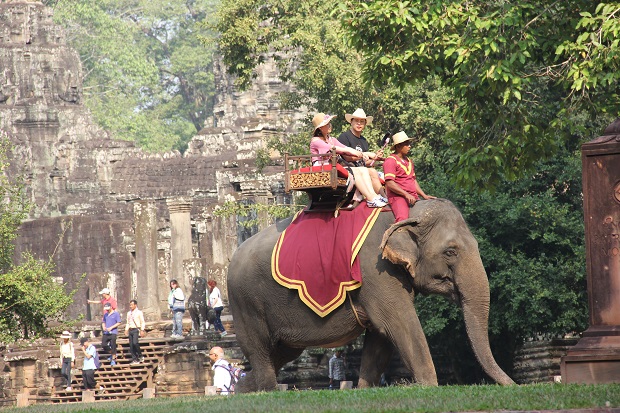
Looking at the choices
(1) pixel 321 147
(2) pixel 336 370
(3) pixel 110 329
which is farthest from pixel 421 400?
(3) pixel 110 329

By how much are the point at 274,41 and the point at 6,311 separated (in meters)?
10.5

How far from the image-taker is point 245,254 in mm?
18219

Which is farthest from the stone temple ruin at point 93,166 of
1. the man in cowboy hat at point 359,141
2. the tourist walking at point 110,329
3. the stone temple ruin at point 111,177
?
the man in cowboy hat at point 359,141

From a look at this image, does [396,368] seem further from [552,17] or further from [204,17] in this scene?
[204,17]

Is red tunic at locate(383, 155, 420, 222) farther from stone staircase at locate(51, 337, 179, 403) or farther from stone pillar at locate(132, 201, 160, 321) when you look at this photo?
stone pillar at locate(132, 201, 160, 321)

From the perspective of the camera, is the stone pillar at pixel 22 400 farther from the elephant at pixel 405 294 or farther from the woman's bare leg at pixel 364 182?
the woman's bare leg at pixel 364 182

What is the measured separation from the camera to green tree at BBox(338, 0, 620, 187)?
20.0m

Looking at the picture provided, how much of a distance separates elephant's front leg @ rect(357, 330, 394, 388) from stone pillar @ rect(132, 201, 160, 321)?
2191 cm

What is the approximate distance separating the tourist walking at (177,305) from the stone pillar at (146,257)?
192 inches

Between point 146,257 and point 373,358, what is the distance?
22427 mm

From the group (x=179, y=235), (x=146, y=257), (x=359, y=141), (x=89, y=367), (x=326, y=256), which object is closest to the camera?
(x=326, y=256)

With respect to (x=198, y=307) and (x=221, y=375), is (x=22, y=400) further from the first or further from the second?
(x=221, y=375)

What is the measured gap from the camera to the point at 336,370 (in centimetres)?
3028

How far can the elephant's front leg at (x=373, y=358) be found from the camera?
1752cm
